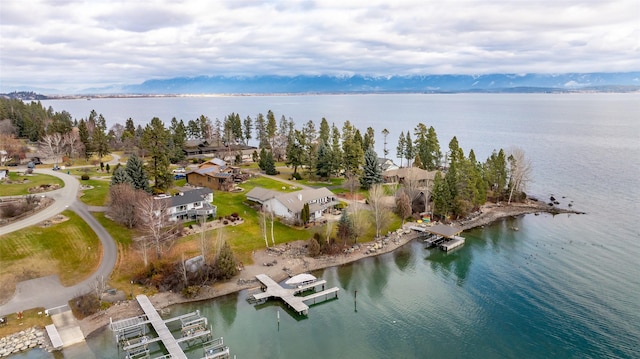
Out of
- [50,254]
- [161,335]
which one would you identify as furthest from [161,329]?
[50,254]

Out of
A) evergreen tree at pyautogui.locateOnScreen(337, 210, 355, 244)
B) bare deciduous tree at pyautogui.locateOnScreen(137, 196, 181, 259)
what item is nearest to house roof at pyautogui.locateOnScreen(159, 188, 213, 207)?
bare deciduous tree at pyautogui.locateOnScreen(137, 196, 181, 259)

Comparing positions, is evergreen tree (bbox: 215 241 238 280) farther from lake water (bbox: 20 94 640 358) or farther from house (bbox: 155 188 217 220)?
house (bbox: 155 188 217 220)

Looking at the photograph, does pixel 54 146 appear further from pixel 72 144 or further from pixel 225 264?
pixel 225 264

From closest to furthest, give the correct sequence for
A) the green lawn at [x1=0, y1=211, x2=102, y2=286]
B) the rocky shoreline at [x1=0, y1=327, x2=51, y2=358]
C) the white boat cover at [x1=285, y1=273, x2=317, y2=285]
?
the rocky shoreline at [x1=0, y1=327, x2=51, y2=358] < the green lawn at [x1=0, y1=211, x2=102, y2=286] < the white boat cover at [x1=285, y1=273, x2=317, y2=285]

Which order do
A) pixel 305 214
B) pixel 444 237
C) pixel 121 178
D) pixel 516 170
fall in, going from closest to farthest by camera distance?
pixel 444 237
pixel 305 214
pixel 121 178
pixel 516 170

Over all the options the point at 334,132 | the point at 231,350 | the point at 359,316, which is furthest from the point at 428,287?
the point at 334,132

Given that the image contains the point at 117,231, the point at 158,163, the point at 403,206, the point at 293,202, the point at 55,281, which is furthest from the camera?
the point at 158,163

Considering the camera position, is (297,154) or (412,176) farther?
(297,154)

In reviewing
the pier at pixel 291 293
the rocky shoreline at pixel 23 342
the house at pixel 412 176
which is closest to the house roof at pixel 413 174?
the house at pixel 412 176
